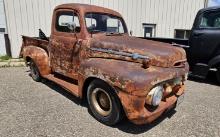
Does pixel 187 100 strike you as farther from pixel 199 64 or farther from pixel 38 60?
pixel 38 60

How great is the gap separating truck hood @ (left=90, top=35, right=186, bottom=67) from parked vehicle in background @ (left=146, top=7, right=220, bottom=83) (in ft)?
7.32

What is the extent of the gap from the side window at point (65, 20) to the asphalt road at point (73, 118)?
5.06ft

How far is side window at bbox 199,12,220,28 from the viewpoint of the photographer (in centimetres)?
594

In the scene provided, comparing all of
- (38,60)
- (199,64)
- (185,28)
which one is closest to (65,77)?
(38,60)

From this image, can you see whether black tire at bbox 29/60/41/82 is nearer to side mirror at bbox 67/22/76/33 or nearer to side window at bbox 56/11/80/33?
side window at bbox 56/11/80/33

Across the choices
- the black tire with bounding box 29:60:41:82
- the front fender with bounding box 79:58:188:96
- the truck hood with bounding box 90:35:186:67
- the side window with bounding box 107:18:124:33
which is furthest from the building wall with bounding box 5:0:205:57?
the front fender with bounding box 79:58:188:96

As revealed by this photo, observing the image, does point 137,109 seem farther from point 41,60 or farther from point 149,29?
point 149,29

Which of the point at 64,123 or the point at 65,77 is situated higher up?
the point at 65,77

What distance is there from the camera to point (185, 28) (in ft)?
34.8

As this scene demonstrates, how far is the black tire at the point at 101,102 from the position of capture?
3.49m

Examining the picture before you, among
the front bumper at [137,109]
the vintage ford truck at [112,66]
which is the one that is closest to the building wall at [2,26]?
the vintage ford truck at [112,66]

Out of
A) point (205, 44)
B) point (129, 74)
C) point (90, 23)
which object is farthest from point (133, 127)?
point (205, 44)

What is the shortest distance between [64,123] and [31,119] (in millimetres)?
635

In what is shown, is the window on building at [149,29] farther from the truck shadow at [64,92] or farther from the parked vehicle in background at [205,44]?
the truck shadow at [64,92]
